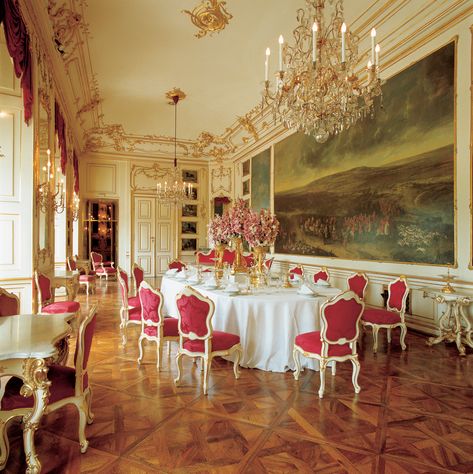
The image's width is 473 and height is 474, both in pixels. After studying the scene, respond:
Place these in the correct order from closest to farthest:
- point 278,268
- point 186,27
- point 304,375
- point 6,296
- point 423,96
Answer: point 6,296 < point 304,375 < point 423,96 < point 186,27 < point 278,268

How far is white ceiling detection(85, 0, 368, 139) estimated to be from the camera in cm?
518

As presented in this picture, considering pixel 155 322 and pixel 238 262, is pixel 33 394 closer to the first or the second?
pixel 155 322

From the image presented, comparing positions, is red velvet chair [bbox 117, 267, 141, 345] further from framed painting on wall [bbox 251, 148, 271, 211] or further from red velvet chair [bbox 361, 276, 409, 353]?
framed painting on wall [bbox 251, 148, 271, 211]

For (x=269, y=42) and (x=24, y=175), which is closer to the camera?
(x=24, y=175)

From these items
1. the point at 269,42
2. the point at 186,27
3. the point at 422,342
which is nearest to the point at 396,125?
the point at 269,42

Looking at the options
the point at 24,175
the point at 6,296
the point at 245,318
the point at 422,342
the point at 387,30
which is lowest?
the point at 422,342

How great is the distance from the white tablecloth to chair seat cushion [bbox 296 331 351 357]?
29 centimetres

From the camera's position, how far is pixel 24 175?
460 cm

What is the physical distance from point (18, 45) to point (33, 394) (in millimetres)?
3527

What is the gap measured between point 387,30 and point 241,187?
293 inches

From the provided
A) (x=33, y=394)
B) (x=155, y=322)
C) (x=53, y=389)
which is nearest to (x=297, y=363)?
(x=155, y=322)

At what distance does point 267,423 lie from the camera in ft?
8.73

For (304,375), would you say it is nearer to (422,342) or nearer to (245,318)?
(245,318)

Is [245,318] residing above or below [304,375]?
above
